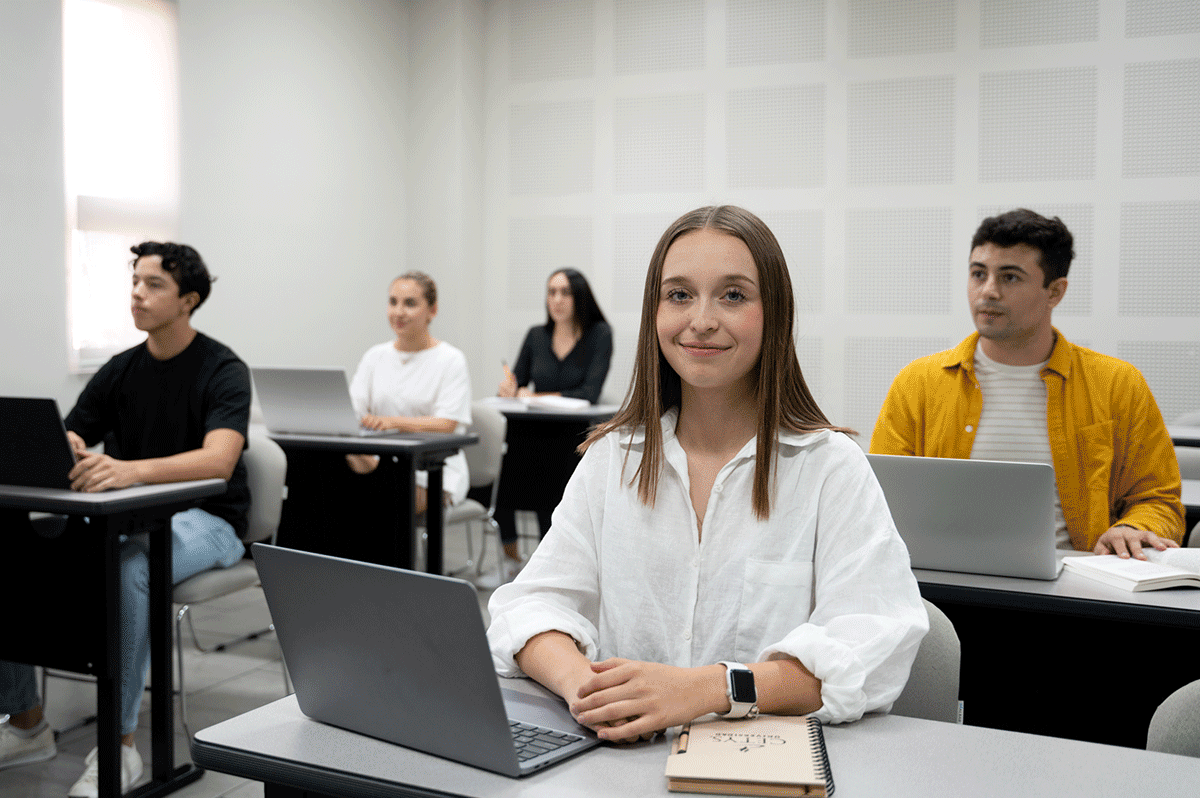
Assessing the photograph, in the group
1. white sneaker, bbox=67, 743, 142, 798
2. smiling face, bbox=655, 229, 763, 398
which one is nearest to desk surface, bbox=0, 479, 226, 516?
white sneaker, bbox=67, 743, 142, 798

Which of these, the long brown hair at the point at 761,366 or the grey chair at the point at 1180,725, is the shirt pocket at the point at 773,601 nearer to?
the long brown hair at the point at 761,366

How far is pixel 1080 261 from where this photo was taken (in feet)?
18.1

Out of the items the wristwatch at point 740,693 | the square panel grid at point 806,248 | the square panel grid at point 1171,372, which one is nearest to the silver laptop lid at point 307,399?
the wristwatch at point 740,693

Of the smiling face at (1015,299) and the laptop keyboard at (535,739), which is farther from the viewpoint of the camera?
the smiling face at (1015,299)

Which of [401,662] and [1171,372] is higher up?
[1171,372]

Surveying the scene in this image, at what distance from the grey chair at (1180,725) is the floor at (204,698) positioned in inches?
68.3

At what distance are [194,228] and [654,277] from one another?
4.19m

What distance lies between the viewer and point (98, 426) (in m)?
3.10

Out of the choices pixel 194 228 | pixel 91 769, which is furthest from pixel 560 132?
pixel 91 769

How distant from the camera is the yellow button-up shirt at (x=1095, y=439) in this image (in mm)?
2238

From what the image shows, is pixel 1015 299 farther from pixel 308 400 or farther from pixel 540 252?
pixel 540 252

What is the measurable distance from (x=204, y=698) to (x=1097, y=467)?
8.83 ft

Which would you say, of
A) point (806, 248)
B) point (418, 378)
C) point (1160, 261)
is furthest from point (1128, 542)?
point (806, 248)

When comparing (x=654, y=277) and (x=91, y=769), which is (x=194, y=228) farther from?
(x=654, y=277)
